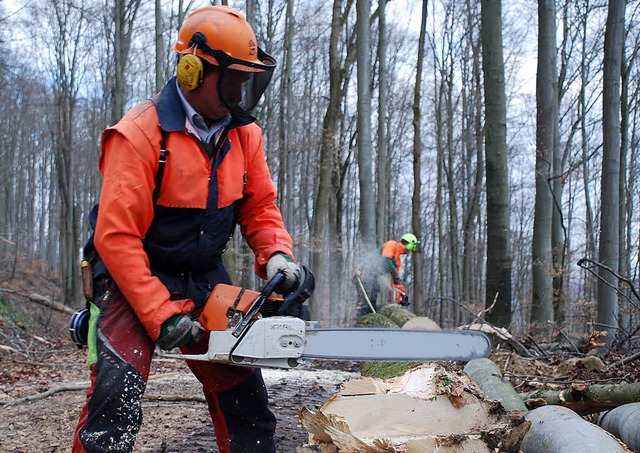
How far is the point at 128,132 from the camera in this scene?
2021 mm

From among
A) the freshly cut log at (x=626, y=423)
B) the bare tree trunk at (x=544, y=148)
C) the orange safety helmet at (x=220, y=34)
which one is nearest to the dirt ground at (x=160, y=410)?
the freshly cut log at (x=626, y=423)

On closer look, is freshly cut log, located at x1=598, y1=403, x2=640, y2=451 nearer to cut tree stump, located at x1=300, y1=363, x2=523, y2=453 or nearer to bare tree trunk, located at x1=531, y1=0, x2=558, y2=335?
cut tree stump, located at x1=300, y1=363, x2=523, y2=453

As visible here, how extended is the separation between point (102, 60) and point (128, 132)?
20.8 m

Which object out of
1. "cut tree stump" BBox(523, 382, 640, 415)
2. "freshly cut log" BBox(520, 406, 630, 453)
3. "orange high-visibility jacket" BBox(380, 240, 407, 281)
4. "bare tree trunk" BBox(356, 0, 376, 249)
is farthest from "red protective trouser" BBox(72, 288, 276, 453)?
"orange high-visibility jacket" BBox(380, 240, 407, 281)

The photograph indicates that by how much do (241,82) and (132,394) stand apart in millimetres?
1218

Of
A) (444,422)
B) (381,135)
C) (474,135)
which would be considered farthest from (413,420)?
(474,135)

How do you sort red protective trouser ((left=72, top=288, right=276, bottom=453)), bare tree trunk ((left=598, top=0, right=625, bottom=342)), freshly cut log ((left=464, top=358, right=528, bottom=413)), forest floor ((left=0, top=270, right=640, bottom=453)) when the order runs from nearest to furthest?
red protective trouser ((left=72, top=288, right=276, bottom=453)) < freshly cut log ((left=464, top=358, right=528, bottom=413)) < forest floor ((left=0, top=270, right=640, bottom=453)) < bare tree trunk ((left=598, top=0, right=625, bottom=342))

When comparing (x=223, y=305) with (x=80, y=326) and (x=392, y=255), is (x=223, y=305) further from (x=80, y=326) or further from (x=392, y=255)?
(x=392, y=255)

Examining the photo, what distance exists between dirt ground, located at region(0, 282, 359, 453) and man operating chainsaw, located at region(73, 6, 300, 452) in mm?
1060

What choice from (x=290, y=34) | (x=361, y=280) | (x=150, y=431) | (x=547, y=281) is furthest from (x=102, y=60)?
(x=150, y=431)

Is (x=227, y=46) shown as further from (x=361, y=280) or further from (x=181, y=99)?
(x=361, y=280)

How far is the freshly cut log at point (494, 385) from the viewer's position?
309cm

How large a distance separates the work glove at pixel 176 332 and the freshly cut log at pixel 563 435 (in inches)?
54.6

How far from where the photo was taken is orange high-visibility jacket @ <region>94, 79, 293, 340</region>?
6.51ft
